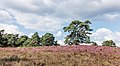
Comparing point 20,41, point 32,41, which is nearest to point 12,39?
point 20,41

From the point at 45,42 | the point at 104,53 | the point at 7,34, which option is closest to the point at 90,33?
the point at 45,42

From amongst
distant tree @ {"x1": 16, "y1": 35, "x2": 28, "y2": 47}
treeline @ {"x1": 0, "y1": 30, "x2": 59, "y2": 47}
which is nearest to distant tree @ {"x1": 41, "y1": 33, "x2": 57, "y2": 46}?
treeline @ {"x1": 0, "y1": 30, "x2": 59, "y2": 47}

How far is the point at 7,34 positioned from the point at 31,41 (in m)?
13.5

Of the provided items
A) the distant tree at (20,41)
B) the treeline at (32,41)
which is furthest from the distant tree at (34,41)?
the distant tree at (20,41)

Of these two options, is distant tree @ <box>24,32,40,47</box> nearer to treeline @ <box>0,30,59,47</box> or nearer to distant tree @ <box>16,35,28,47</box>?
treeline @ <box>0,30,59,47</box>

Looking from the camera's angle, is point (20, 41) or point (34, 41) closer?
point (34, 41)

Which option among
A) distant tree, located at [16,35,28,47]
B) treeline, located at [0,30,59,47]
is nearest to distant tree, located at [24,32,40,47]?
treeline, located at [0,30,59,47]

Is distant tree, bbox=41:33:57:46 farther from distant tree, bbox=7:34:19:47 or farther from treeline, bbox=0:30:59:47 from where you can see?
distant tree, bbox=7:34:19:47

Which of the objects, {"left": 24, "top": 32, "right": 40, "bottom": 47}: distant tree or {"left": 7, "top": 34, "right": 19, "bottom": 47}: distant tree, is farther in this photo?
{"left": 7, "top": 34, "right": 19, "bottom": 47}: distant tree

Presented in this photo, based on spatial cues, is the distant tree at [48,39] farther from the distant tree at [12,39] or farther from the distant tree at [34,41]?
the distant tree at [12,39]

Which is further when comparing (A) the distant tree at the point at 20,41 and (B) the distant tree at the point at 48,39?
(A) the distant tree at the point at 20,41

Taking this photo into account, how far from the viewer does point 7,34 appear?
282ft

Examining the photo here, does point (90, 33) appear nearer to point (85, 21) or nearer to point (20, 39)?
point (85, 21)

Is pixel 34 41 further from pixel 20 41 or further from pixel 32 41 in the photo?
pixel 20 41
